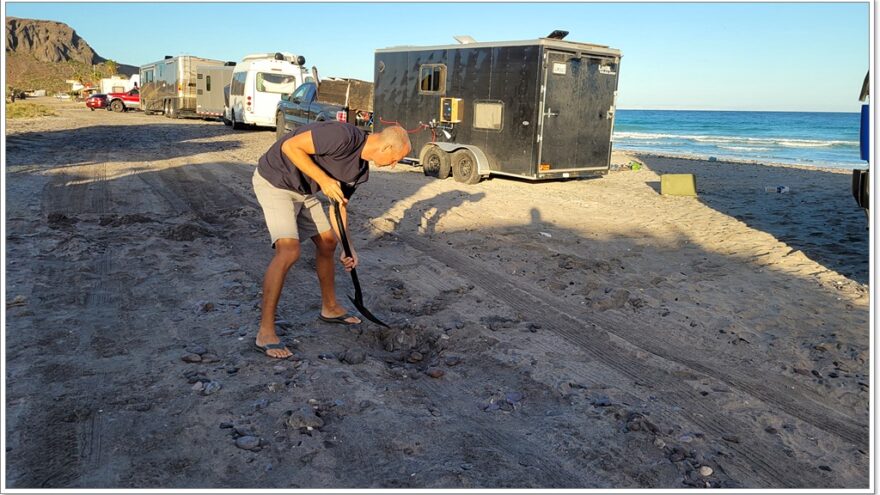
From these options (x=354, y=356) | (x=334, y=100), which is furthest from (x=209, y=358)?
(x=334, y=100)

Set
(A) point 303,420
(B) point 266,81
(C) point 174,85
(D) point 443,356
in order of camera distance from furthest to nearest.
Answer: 1. (C) point 174,85
2. (B) point 266,81
3. (D) point 443,356
4. (A) point 303,420

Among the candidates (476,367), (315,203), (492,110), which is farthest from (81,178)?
(476,367)

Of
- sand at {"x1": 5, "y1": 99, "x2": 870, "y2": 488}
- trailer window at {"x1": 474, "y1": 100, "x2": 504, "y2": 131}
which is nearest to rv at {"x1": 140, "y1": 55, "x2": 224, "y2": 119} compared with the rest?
trailer window at {"x1": 474, "y1": 100, "x2": 504, "y2": 131}

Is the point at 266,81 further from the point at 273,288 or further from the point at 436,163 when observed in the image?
the point at 273,288

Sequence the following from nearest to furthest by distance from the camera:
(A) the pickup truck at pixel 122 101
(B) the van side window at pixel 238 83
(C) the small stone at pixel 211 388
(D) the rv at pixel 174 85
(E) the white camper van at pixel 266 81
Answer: (C) the small stone at pixel 211 388 < (E) the white camper van at pixel 266 81 < (B) the van side window at pixel 238 83 < (D) the rv at pixel 174 85 < (A) the pickup truck at pixel 122 101

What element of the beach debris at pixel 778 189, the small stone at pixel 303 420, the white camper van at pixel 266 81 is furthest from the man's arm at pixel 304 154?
the white camper van at pixel 266 81

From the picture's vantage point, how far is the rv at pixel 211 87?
2971cm

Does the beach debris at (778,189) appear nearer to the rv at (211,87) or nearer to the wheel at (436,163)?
the wheel at (436,163)

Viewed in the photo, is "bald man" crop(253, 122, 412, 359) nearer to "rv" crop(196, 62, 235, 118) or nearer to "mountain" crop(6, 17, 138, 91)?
"rv" crop(196, 62, 235, 118)

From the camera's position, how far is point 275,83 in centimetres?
2358

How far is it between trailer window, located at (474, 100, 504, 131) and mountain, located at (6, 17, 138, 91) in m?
116

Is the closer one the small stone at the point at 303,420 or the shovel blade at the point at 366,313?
the small stone at the point at 303,420

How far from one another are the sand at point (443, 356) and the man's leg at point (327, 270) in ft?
0.55

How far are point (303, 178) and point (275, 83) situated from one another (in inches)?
801
